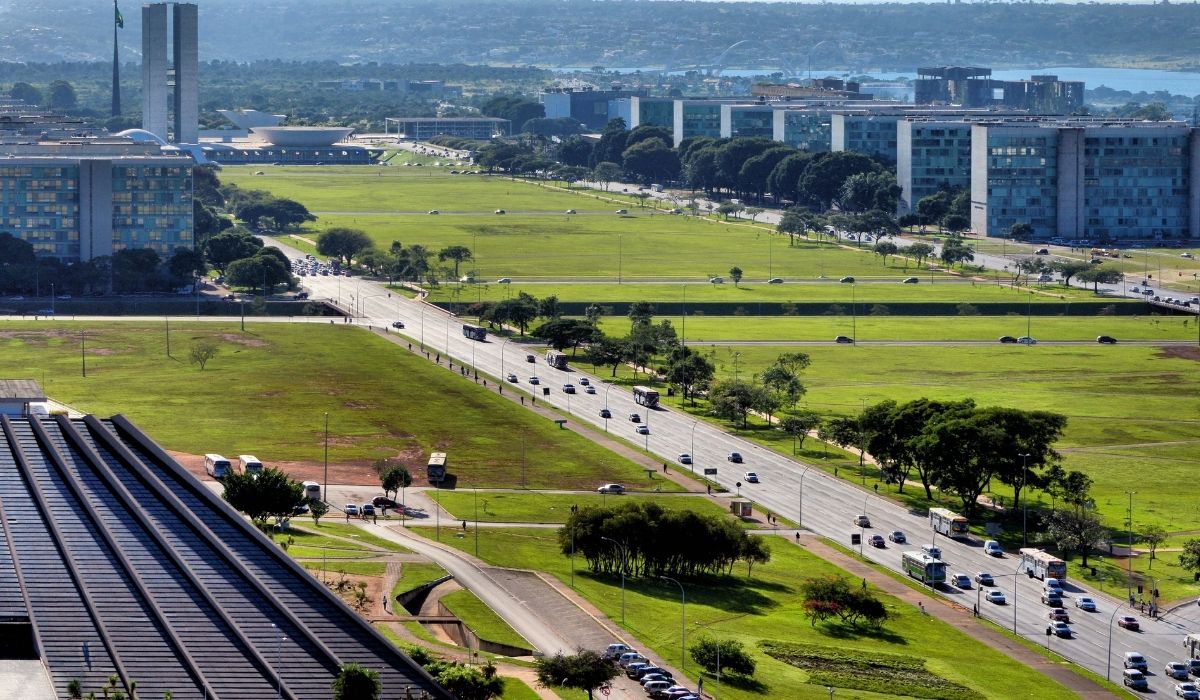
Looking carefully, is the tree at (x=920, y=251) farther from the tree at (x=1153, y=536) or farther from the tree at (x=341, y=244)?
the tree at (x=1153, y=536)

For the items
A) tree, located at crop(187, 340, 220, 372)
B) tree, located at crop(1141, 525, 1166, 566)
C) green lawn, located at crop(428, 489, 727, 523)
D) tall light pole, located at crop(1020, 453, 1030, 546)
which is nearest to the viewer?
tree, located at crop(1141, 525, 1166, 566)

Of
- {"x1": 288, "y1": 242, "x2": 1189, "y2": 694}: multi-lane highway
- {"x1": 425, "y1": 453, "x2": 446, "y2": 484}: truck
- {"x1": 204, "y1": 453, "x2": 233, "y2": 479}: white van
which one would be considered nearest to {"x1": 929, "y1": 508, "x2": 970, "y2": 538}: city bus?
{"x1": 288, "y1": 242, "x2": 1189, "y2": 694}: multi-lane highway

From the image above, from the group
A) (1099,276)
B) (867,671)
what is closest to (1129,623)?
(867,671)

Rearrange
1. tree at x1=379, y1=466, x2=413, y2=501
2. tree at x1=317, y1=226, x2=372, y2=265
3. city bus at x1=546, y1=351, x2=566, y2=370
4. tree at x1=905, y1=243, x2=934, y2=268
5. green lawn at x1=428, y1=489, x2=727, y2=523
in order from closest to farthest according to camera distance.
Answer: green lawn at x1=428, y1=489, x2=727, y2=523, tree at x1=379, y1=466, x2=413, y2=501, city bus at x1=546, y1=351, x2=566, y2=370, tree at x1=317, y1=226, x2=372, y2=265, tree at x1=905, y1=243, x2=934, y2=268

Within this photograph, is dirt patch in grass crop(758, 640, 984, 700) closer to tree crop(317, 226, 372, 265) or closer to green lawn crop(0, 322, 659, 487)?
green lawn crop(0, 322, 659, 487)

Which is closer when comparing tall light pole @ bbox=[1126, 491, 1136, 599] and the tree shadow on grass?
the tree shadow on grass

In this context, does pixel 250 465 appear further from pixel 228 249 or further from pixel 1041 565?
pixel 228 249

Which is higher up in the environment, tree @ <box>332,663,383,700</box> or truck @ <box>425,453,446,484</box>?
truck @ <box>425,453,446,484</box>
